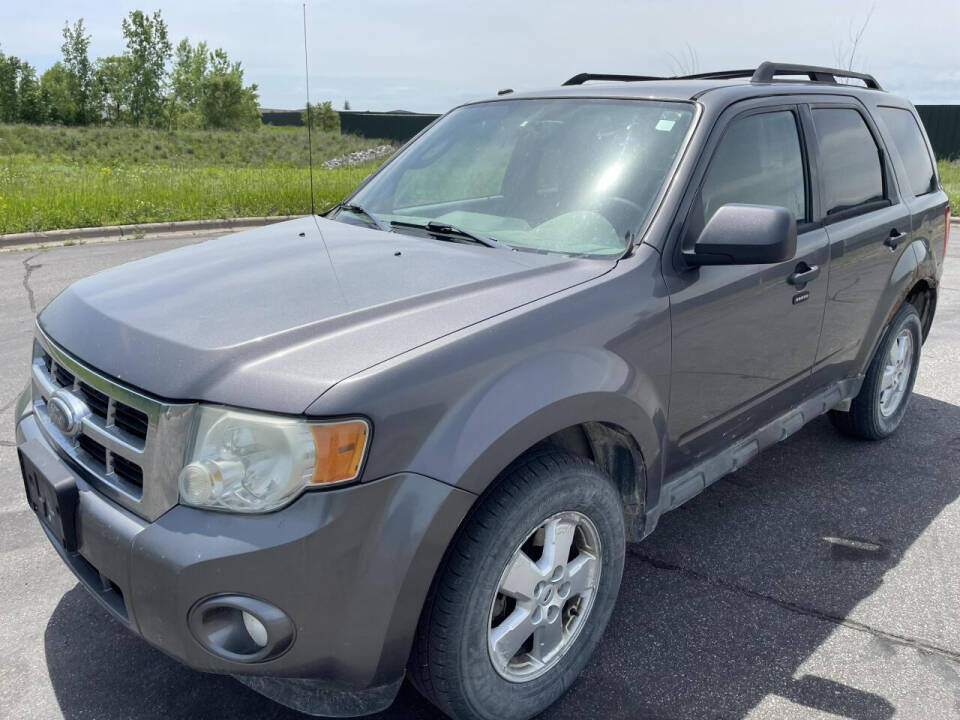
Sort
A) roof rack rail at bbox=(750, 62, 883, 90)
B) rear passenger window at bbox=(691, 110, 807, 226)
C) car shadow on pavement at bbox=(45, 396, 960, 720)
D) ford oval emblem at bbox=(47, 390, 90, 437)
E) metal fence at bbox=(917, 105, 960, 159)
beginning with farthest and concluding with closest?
Answer: metal fence at bbox=(917, 105, 960, 159)
roof rack rail at bbox=(750, 62, 883, 90)
rear passenger window at bbox=(691, 110, 807, 226)
car shadow on pavement at bbox=(45, 396, 960, 720)
ford oval emblem at bbox=(47, 390, 90, 437)

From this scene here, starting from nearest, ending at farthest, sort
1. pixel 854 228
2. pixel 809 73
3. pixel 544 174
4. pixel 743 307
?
pixel 743 307, pixel 544 174, pixel 854 228, pixel 809 73

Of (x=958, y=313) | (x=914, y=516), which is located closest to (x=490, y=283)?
(x=914, y=516)

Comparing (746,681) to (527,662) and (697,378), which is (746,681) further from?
(697,378)

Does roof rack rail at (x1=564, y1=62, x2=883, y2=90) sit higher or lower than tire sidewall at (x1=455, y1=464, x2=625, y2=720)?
higher

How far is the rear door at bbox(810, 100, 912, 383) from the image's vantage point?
3617mm

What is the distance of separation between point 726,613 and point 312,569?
1789 mm

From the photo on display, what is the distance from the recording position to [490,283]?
98.1 inches

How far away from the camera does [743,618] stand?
119 inches

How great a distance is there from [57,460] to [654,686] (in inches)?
74.4

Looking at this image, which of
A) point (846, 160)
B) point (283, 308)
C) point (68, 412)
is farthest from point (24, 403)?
point (846, 160)

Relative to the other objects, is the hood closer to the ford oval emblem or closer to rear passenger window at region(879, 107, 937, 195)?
the ford oval emblem

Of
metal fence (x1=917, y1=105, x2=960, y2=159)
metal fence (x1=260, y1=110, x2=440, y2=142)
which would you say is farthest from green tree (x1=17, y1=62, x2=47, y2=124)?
metal fence (x1=917, y1=105, x2=960, y2=159)

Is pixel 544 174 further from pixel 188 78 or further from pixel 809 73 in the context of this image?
pixel 188 78

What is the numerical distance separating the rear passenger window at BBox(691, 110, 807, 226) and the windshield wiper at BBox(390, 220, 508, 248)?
2.26 ft
